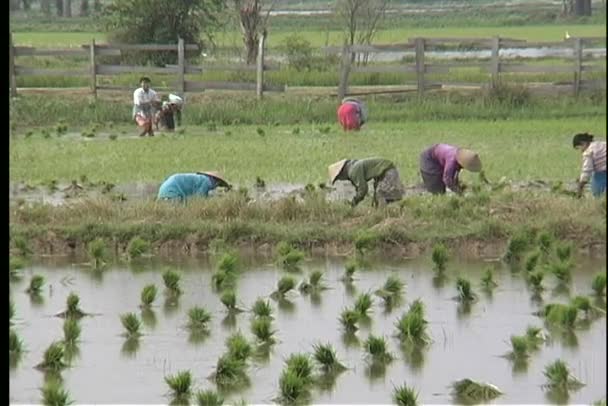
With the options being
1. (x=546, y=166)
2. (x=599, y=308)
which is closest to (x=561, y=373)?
(x=599, y=308)

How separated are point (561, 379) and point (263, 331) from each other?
6.38 ft

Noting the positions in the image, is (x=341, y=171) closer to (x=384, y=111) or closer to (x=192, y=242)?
(x=192, y=242)

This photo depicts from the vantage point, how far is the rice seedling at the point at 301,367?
7364mm

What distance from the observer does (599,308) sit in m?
9.07

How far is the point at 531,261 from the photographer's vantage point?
1046 cm

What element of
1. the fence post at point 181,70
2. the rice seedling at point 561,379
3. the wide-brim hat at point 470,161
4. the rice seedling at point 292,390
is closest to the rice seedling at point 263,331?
the rice seedling at point 292,390

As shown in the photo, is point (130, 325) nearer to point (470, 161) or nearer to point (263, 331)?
point (263, 331)

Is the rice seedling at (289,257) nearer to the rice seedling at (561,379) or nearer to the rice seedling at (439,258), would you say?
the rice seedling at (439,258)

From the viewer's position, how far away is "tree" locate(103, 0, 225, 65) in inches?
1192

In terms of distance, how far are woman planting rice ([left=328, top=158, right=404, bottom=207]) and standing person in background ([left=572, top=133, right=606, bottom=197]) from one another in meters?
1.48

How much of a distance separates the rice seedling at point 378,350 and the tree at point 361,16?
23277 millimetres

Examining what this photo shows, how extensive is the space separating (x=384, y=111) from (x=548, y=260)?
12.0m

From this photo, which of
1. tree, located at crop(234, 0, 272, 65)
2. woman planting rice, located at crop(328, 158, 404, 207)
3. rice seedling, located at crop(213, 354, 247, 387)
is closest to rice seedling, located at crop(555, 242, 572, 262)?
woman planting rice, located at crop(328, 158, 404, 207)

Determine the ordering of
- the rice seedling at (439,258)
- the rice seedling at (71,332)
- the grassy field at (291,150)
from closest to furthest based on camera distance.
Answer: the rice seedling at (71,332), the rice seedling at (439,258), the grassy field at (291,150)
